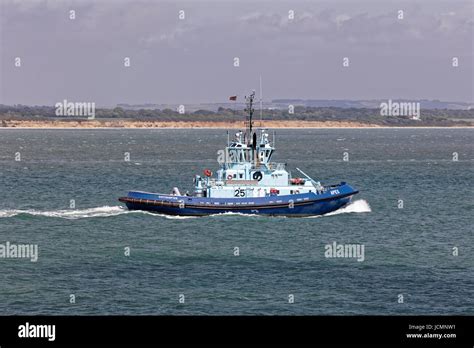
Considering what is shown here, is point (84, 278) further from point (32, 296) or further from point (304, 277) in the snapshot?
point (304, 277)

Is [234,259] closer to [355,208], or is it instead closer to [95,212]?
[95,212]

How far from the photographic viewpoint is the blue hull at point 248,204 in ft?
207

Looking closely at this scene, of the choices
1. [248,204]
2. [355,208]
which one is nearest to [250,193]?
[248,204]

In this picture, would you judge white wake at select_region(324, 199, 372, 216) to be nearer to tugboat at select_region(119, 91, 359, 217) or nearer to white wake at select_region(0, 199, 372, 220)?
white wake at select_region(0, 199, 372, 220)

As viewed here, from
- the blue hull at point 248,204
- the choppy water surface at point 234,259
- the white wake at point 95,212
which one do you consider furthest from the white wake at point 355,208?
the blue hull at point 248,204

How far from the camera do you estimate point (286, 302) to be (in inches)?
1476

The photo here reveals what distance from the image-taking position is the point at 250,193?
210ft

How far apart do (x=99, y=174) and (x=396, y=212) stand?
52114 mm

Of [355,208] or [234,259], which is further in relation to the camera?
[355,208]

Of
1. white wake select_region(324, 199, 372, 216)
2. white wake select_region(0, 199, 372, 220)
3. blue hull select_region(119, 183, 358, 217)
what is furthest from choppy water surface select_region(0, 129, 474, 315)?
blue hull select_region(119, 183, 358, 217)

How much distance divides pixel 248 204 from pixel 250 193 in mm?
1230

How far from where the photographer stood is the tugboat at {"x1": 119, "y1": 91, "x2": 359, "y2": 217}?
63.3m
